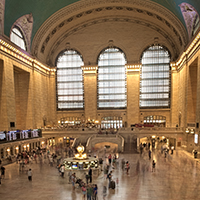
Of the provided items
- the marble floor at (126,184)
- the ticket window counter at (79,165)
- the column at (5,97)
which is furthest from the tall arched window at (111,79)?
the ticket window counter at (79,165)

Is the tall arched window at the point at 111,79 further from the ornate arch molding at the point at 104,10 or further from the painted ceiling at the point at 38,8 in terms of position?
the painted ceiling at the point at 38,8

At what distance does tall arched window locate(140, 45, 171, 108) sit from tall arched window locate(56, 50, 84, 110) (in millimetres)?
13127

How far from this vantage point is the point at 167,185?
1395 centimetres

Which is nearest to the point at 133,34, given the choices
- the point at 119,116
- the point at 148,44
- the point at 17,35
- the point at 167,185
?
the point at 148,44

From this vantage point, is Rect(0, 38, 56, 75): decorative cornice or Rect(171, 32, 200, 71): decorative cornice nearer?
Rect(171, 32, 200, 71): decorative cornice

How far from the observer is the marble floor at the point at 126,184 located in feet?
40.6

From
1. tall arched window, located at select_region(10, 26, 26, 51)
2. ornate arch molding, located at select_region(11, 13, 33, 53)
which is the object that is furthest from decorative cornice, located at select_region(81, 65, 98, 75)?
tall arched window, located at select_region(10, 26, 26, 51)

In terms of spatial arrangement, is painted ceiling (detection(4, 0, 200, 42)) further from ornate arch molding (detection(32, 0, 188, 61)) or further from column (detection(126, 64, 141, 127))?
column (detection(126, 64, 141, 127))

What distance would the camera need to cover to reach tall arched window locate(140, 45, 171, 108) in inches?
1633

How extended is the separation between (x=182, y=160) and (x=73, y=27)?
32090mm

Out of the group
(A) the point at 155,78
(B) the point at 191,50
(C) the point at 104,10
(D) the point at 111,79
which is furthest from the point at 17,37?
(A) the point at 155,78

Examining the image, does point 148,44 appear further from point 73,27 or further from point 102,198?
point 102,198

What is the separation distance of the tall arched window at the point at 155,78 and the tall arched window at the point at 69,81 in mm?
13127

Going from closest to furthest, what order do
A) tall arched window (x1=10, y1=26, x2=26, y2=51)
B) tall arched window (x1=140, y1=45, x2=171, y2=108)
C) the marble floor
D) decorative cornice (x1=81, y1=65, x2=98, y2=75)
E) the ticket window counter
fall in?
the marble floor, the ticket window counter, tall arched window (x1=10, y1=26, x2=26, y2=51), tall arched window (x1=140, y1=45, x2=171, y2=108), decorative cornice (x1=81, y1=65, x2=98, y2=75)
